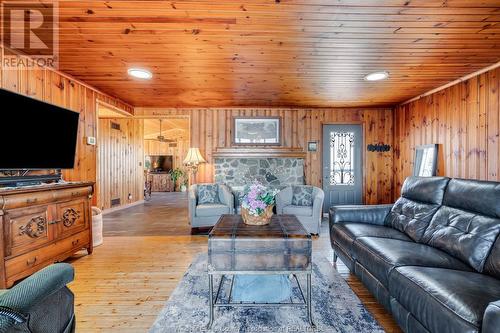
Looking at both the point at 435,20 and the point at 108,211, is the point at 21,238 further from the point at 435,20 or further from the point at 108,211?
the point at 435,20

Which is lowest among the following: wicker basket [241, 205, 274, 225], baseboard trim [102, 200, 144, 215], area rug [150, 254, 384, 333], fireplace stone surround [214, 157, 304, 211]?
area rug [150, 254, 384, 333]

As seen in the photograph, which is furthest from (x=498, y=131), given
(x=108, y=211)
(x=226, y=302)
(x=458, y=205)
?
(x=108, y=211)

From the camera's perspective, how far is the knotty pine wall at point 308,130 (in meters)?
5.37

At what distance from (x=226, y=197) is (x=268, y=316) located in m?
2.59

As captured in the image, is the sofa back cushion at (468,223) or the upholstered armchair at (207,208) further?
the upholstered armchair at (207,208)

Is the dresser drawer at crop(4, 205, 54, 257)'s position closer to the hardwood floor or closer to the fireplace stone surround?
the hardwood floor

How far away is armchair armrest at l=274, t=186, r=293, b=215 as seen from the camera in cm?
418

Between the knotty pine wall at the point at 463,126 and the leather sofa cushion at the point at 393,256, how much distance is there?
230 centimetres

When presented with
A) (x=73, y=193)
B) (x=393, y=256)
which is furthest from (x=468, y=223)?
(x=73, y=193)

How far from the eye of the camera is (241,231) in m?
2.00

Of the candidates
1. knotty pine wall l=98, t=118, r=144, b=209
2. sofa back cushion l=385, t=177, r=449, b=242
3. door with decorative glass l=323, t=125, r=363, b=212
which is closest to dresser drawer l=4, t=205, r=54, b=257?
knotty pine wall l=98, t=118, r=144, b=209

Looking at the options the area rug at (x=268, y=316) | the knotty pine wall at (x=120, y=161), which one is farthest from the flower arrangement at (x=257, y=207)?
the knotty pine wall at (x=120, y=161)

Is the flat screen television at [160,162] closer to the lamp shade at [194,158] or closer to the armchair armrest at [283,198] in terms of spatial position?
the lamp shade at [194,158]

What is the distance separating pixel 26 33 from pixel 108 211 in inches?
168
